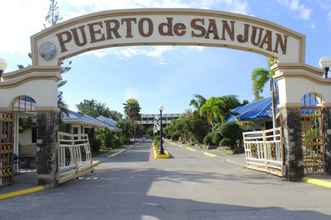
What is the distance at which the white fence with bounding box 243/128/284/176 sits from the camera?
18142mm

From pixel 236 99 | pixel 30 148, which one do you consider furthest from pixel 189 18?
pixel 236 99

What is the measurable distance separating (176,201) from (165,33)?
7.03m

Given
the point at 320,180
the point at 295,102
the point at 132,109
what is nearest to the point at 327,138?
the point at 295,102

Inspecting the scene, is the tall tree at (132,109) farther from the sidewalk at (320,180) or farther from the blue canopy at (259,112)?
the sidewalk at (320,180)

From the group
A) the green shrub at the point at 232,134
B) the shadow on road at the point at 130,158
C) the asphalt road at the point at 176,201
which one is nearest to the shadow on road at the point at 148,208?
the asphalt road at the point at 176,201

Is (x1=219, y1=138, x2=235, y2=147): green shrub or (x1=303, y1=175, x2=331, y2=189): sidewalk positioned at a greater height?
(x1=219, y1=138, x2=235, y2=147): green shrub

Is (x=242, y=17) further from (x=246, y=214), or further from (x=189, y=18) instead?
(x=246, y=214)

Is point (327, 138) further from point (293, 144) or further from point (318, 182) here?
point (318, 182)

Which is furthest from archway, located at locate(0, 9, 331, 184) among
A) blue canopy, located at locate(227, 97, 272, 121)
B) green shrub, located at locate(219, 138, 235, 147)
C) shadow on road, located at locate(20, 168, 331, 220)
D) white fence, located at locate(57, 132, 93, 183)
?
green shrub, located at locate(219, 138, 235, 147)

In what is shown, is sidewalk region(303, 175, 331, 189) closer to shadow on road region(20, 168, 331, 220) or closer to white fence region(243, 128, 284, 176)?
white fence region(243, 128, 284, 176)

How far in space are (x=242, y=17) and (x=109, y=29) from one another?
14.8 ft

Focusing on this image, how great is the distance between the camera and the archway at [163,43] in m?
16.8

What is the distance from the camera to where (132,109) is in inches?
5635

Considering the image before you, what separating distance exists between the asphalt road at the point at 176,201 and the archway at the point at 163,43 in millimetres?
2035
